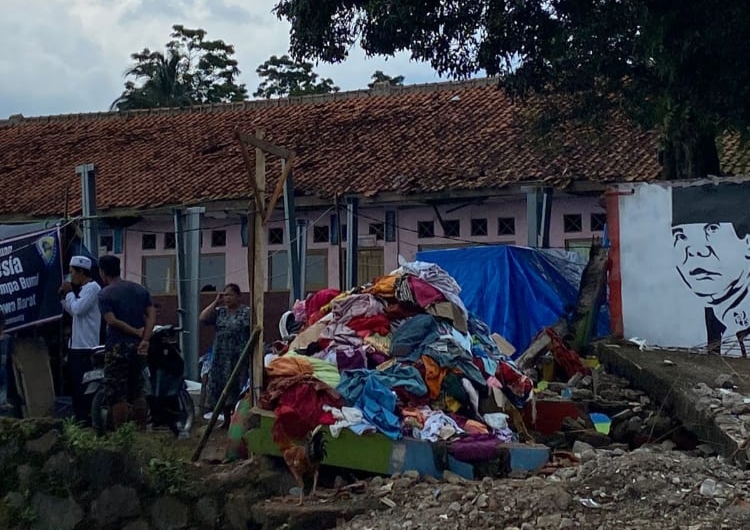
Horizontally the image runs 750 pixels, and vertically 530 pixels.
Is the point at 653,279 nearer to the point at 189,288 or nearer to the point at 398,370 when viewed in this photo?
the point at 398,370

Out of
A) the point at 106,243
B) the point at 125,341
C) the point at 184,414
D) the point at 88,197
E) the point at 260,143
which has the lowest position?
the point at 184,414

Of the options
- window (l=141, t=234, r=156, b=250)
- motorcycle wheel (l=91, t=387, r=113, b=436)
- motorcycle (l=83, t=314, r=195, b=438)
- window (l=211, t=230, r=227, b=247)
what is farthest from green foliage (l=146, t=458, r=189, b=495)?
window (l=141, t=234, r=156, b=250)

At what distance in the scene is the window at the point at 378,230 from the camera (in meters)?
19.6

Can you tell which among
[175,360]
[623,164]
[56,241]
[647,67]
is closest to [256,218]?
[175,360]

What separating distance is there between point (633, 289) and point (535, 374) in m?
1.57

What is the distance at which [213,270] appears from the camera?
68.7 feet

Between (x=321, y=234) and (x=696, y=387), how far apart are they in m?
12.2

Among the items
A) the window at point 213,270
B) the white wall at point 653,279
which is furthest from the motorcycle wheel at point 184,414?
the window at point 213,270

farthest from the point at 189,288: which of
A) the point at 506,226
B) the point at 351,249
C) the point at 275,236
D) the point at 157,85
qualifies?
the point at 157,85

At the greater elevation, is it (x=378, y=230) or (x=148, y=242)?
(x=378, y=230)

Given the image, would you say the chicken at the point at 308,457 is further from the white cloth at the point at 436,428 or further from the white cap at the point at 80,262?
the white cap at the point at 80,262

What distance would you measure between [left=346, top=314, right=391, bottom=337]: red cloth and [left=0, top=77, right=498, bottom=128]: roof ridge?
14364mm

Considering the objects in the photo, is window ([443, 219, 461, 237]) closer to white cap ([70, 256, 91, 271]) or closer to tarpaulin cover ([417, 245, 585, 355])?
tarpaulin cover ([417, 245, 585, 355])

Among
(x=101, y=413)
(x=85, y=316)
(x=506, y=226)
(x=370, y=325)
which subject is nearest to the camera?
(x=370, y=325)
